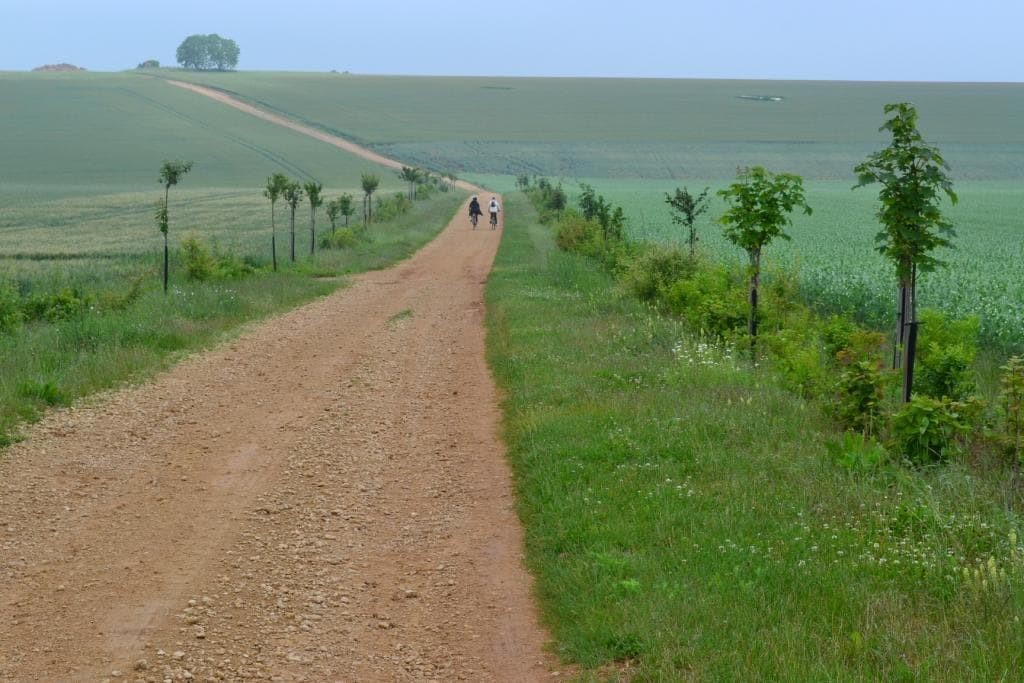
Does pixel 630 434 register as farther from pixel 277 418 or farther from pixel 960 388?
pixel 277 418

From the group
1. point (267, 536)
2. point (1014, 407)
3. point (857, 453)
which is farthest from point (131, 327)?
point (1014, 407)

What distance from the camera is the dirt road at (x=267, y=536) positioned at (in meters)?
5.79

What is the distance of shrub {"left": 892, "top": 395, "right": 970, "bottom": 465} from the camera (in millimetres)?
8727

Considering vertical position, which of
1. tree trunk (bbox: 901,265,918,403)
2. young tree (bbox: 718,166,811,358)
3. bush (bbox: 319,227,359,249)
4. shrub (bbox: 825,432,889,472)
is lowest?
bush (bbox: 319,227,359,249)

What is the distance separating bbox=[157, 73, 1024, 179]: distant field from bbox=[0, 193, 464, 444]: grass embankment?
69.9 metres

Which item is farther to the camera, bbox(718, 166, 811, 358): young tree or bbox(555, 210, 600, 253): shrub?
bbox(555, 210, 600, 253): shrub

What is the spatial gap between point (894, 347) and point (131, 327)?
10.2m

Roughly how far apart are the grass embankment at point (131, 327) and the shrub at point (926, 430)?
7.68 metres

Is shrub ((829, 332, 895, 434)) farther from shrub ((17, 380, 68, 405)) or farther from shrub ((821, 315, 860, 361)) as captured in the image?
shrub ((17, 380, 68, 405))

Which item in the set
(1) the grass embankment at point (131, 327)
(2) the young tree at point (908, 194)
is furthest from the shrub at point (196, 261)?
(2) the young tree at point (908, 194)

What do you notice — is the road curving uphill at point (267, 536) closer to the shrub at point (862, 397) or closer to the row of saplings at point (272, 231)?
the shrub at point (862, 397)

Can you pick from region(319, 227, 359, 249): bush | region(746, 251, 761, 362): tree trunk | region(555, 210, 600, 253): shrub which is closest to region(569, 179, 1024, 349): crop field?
region(746, 251, 761, 362): tree trunk

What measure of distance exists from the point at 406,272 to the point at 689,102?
11652 centimetres

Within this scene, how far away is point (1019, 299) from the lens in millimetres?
19031
